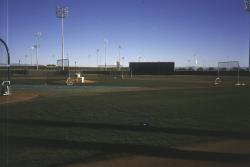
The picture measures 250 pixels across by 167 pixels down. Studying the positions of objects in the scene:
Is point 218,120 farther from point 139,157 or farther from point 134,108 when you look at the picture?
point 139,157

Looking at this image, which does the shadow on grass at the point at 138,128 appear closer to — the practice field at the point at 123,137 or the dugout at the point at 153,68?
the practice field at the point at 123,137

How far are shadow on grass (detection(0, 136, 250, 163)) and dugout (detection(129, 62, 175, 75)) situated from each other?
9064 centimetres

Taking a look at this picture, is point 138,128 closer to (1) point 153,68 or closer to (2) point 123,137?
(2) point 123,137

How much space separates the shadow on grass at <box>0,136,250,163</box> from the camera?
862 cm

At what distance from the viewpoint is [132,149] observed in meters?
9.30

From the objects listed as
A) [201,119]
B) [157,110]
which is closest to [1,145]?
[201,119]

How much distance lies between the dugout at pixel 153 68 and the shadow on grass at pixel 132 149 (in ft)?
297

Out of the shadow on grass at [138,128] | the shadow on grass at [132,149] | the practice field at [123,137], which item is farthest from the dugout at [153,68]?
the shadow on grass at [132,149]

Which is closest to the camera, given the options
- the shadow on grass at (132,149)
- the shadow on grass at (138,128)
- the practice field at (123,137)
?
the practice field at (123,137)

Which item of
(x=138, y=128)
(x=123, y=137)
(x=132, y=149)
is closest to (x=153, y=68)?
(x=138, y=128)

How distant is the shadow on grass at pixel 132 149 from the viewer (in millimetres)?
8616

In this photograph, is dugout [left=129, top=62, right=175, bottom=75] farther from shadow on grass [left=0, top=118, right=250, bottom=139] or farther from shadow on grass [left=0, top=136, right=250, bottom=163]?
shadow on grass [left=0, top=136, right=250, bottom=163]

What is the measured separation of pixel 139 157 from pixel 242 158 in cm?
201

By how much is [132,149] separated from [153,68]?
9594cm
